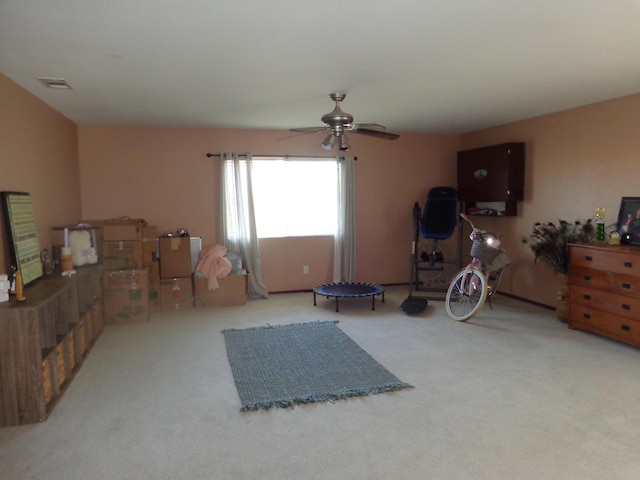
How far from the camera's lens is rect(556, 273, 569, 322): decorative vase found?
473 centimetres

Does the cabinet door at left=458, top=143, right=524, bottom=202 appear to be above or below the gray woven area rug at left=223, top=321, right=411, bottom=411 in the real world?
above

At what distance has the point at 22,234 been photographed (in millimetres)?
3408

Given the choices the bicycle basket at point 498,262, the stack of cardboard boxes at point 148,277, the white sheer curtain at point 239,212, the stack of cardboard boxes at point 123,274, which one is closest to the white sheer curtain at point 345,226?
the white sheer curtain at point 239,212

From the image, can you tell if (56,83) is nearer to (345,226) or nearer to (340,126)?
(340,126)

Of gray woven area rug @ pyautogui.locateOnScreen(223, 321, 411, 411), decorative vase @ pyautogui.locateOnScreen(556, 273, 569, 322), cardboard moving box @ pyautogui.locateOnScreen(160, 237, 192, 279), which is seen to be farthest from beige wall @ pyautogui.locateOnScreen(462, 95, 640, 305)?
cardboard moving box @ pyautogui.locateOnScreen(160, 237, 192, 279)

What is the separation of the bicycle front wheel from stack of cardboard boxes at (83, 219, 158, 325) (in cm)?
352

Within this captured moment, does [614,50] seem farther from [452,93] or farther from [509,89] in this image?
[452,93]

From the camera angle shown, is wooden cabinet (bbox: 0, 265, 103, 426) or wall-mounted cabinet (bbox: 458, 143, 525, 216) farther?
wall-mounted cabinet (bbox: 458, 143, 525, 216)

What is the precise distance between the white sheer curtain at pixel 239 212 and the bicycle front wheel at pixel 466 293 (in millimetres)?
2582

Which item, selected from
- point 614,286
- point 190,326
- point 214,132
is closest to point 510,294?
point 614,286

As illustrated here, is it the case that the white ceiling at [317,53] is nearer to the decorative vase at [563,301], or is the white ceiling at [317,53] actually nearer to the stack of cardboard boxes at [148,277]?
the stack of cardboard boxes at [148,277]

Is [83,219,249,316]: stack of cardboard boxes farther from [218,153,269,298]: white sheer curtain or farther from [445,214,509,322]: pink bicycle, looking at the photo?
[445,214,509,322]: pink bicycle

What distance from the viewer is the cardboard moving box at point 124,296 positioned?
15.8ft

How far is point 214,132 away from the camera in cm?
600
